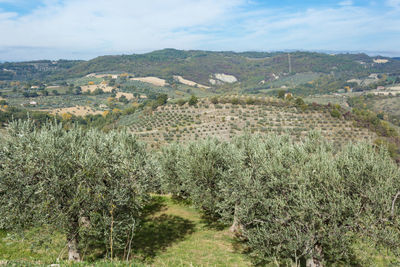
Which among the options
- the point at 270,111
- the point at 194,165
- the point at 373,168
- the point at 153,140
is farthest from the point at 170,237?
the point at 270,111

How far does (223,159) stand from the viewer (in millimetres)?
19828

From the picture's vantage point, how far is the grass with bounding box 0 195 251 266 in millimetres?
11328

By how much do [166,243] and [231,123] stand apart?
58.5 metres

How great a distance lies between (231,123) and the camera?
73812mm

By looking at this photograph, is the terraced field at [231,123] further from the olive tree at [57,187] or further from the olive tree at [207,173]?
the olive tree at [57,187]

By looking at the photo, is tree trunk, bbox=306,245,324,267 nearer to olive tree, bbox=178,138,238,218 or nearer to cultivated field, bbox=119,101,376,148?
olive tree, bbox=178,138,238,218

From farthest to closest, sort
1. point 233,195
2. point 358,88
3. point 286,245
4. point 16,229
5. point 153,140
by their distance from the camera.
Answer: point 358,88, point 153,140, point 233,195, point 286,245, point 16,229

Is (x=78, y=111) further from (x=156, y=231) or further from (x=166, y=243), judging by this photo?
(x=166, y=243)

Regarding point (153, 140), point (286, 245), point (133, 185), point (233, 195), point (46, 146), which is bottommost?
point (153, 140)

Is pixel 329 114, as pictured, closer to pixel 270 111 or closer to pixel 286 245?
pixel 270 111

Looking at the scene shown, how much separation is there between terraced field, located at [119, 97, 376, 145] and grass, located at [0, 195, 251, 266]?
132ft

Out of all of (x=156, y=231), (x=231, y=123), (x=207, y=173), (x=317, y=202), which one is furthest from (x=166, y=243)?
(x=231, y=123)

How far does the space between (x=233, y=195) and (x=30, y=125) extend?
12.9m

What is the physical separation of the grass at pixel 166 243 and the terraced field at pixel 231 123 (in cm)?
4012
